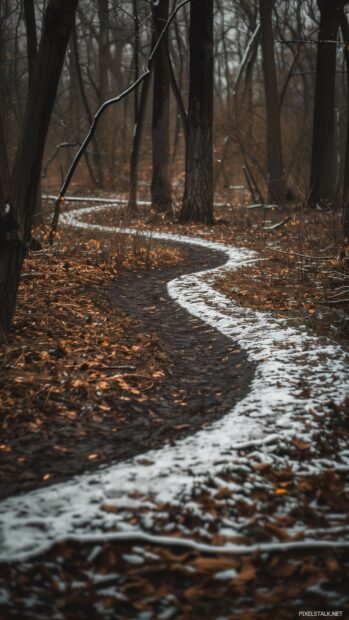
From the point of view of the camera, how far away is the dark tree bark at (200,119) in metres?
12.1

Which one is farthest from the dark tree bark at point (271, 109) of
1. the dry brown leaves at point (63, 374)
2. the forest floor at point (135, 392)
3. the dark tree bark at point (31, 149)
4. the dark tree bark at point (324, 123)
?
the dark tree bark at point (31, 149)

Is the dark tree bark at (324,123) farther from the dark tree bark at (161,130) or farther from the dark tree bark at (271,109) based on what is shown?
the dark tree bark at (161,130)

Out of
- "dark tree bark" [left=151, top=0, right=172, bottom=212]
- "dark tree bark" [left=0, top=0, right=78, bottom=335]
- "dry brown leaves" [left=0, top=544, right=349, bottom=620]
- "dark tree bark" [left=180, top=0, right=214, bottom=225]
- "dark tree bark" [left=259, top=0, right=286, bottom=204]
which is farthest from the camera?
"dark tree bark" [left=259, top=0, right=286, bottom=204]

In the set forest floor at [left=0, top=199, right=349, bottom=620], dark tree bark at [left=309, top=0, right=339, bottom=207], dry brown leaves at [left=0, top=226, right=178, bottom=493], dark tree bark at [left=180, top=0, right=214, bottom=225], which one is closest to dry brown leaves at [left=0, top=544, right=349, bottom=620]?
forest floor at [left=0, top=199, right=349, bottom=620]

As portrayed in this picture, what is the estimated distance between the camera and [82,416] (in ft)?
13.2

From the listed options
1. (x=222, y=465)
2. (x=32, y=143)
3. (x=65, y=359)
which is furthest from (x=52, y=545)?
(x=32, y=143)

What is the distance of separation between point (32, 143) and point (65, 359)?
6.13 ft

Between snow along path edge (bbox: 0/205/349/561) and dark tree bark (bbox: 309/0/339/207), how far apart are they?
9865 mm

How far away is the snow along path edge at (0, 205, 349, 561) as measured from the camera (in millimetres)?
2852

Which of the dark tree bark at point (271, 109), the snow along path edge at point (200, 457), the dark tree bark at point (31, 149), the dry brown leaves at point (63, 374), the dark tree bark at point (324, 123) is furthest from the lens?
the dark tree bark at point (271, 109)

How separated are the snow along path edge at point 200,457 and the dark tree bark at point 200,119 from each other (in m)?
7.84

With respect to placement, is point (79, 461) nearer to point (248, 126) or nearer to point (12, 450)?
point (12, 450)

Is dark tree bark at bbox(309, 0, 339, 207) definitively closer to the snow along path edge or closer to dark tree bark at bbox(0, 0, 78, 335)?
the snow along path edge

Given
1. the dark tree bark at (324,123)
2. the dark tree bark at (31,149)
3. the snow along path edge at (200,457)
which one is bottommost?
the snow along path edge at (200,457)
